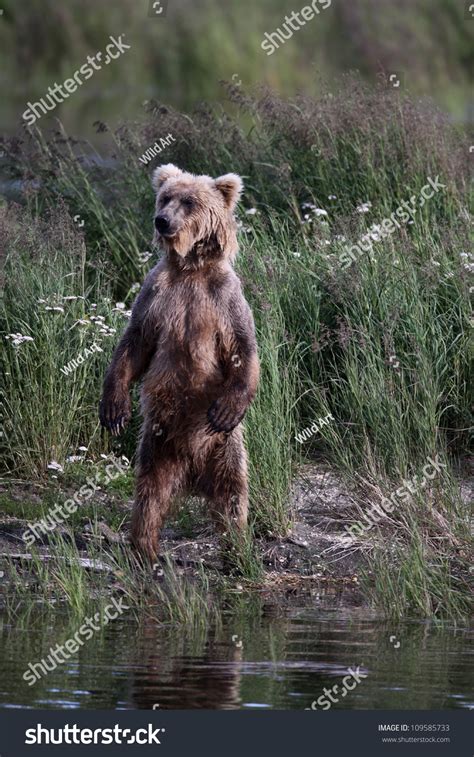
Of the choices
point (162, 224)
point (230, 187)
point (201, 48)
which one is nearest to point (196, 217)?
point (162, 224)

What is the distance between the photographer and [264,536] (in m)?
9.07

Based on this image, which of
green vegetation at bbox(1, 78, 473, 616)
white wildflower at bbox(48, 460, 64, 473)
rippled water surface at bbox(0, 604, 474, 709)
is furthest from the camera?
white wildflower at bbox(48, 460, 64, 473)

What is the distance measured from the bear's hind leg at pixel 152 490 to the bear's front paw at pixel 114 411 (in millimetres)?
157

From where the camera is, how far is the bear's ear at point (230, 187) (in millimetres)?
8336

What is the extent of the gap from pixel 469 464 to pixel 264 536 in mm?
1899

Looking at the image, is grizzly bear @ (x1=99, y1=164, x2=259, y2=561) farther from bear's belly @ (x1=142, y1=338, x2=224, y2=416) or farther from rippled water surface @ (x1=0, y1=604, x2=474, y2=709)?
rippled water surface @ (x1=0, y1=604, x2=474, y2=709)

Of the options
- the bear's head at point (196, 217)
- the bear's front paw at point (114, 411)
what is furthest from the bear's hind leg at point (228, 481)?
the bear's head at point (196, 217)

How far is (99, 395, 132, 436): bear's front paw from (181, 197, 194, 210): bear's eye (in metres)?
1.09

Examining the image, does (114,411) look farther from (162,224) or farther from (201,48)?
(201,48)

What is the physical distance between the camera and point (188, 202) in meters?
8.18

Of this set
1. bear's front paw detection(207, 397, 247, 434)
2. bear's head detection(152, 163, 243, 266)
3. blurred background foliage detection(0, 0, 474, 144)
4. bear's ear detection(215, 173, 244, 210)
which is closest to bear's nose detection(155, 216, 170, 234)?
bear's head detection(152, 163, 243, 266)

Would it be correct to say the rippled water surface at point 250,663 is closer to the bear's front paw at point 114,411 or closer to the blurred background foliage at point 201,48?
the bear's front paw at point 114,411

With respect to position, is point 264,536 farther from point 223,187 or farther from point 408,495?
point 223,187

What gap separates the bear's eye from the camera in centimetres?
816
